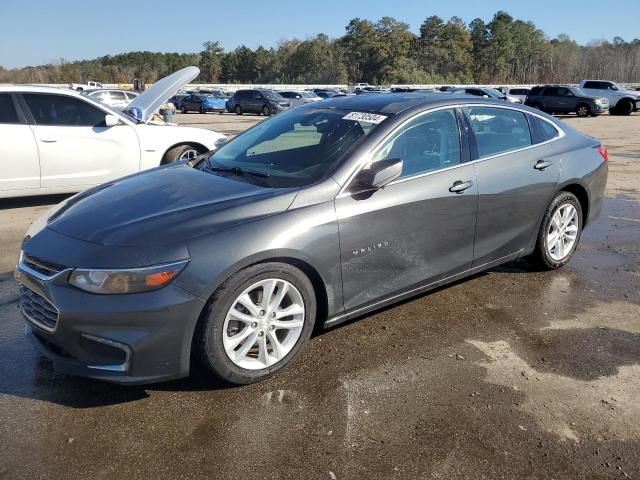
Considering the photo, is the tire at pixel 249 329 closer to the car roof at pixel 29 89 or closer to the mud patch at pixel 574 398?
the mud patch at pixel 574 398

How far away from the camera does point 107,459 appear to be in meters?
2.52

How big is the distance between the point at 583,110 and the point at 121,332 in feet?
104

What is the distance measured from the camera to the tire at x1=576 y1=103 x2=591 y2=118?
29141 mm

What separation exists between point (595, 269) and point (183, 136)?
18.5 feet

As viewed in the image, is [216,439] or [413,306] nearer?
[216,439]

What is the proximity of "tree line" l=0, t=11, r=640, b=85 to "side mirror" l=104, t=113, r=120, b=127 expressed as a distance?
277 feet

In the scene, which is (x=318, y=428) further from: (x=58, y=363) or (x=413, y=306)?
(x=413, y=306)

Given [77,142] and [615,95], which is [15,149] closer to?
[77,142]

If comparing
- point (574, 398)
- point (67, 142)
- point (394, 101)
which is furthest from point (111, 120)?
point (574, 398)

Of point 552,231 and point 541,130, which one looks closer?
point 541,130

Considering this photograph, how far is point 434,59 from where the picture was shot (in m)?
102

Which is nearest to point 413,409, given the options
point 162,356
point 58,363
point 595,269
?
point 162,356

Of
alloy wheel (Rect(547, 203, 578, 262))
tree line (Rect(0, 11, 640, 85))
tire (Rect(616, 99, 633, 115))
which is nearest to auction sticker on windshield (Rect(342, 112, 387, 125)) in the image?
alloy wheel (Rect(547, 203, 578, 262))

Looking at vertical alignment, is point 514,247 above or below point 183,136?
below
